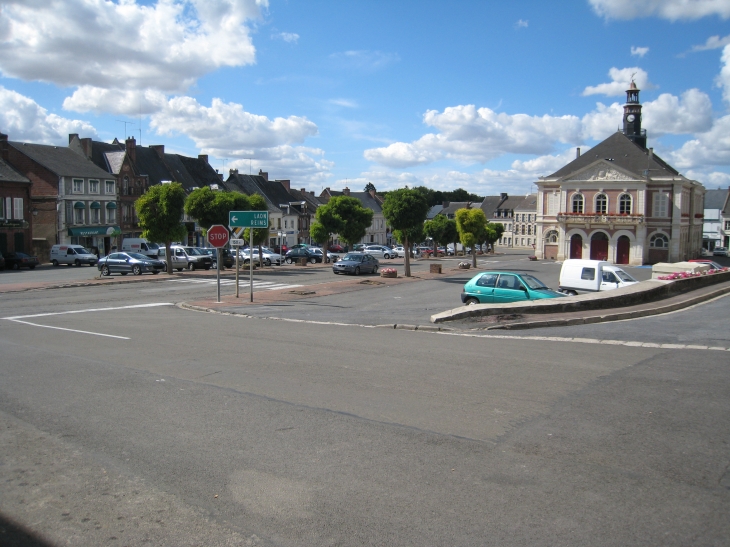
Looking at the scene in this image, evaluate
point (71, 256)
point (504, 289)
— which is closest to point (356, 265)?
point (504, 289)

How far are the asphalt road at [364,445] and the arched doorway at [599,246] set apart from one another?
61.9m

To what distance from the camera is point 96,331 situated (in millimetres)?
14609

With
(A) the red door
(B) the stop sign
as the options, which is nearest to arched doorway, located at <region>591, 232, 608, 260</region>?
(A) the red door

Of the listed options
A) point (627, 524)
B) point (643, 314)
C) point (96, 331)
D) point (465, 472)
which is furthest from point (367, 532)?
point (643, 314)

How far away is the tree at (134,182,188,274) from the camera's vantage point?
3697 cm

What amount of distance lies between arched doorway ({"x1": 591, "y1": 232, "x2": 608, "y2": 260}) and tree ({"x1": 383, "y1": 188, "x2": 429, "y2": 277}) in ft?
125

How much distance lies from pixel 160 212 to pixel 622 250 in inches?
2046

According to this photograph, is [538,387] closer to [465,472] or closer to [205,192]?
[465,472]

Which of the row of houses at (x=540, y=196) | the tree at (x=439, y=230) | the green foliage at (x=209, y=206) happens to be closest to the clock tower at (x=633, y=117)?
the row of houses at (x=540, y=196)

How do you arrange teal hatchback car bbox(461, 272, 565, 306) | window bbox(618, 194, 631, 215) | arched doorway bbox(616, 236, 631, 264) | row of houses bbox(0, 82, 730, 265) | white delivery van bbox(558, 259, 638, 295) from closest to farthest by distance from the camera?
teal hatchback car bbox(461, 272, 565, 306) < white delivery van bbox(558, 259, 638, 295) < row of houses bbox(0, 82, 730, 265) < window bbox(618, 194, 631, 215) < arched doorway bbox(616, 236, 631, 264)

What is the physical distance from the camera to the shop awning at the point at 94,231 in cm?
5969

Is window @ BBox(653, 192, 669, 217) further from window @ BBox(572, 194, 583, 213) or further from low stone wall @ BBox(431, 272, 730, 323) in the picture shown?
low stone wall @ BBox(431, 272, 730, 323)

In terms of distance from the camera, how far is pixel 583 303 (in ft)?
57.4

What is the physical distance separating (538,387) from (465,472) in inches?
133
